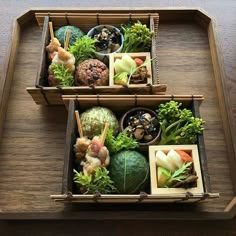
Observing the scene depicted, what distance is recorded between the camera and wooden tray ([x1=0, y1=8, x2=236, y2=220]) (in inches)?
46.5

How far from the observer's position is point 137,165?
1152 mm

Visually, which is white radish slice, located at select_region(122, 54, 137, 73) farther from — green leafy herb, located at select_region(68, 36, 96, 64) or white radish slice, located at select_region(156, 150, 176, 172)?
white radish slice, located at select_region(156, 150, 176, 172)

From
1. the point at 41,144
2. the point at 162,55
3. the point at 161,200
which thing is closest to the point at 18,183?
the point at 41,144

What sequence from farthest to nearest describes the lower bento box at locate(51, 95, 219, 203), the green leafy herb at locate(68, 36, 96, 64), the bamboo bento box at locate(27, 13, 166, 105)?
the green leafy herb at locate(68, 36, 96, 64) < the bamboo bento box at locate(27, 13, 166, 105) < the lower bento box at locate(51, 95, 219, 203)

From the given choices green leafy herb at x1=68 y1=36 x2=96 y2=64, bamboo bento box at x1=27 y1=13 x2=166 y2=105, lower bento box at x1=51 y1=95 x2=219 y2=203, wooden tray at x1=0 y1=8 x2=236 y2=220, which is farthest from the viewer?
green leafy herb at x1=68 y1=36 x2=96 y2=64

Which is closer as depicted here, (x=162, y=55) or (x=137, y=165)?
(x=137, y=165)

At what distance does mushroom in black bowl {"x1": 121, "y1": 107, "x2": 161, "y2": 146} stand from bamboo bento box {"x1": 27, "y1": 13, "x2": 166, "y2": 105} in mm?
93

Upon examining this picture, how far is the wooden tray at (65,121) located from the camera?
3.87 feet

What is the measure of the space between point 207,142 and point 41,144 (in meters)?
0.61

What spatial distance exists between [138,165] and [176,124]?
0.20 metres

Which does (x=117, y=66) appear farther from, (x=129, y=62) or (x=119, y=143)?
(x=119, y=143)

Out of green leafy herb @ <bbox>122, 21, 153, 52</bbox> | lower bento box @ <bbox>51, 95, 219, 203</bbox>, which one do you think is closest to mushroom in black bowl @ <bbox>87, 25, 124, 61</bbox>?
green leafy herb @ <bbox>122, 21, 153, 52</bbox>

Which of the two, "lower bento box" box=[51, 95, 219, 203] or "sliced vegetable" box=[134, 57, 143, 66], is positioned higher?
"sliced vegetable" box=[134, 57, 143, 66]

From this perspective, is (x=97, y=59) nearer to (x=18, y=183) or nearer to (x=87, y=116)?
(x=87, y=116)
